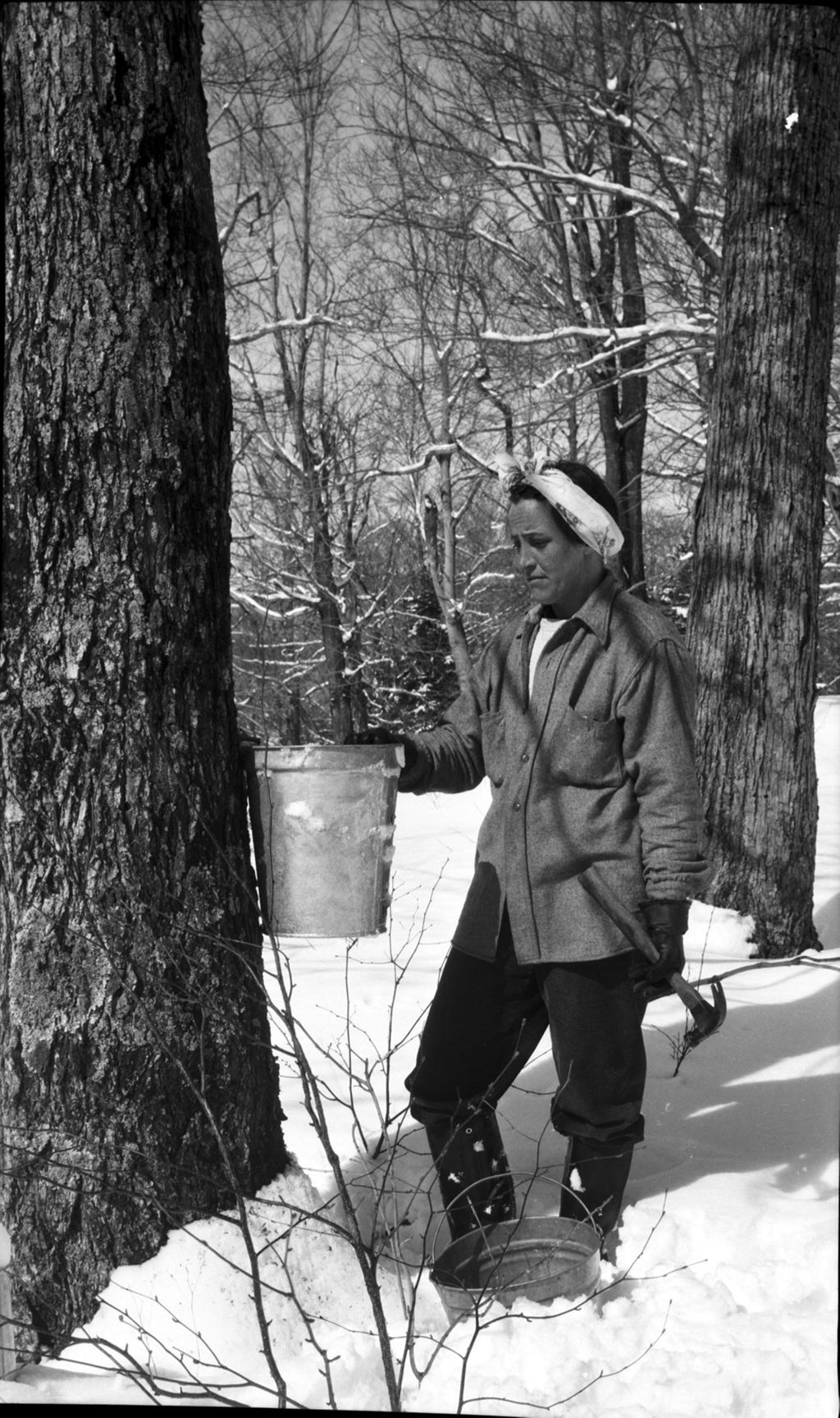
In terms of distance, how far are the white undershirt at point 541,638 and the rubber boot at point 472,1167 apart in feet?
3.23

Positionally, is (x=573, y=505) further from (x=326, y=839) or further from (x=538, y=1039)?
(x=538, y=1039)

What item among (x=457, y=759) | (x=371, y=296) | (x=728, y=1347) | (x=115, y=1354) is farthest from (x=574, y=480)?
(x=371, y=296)

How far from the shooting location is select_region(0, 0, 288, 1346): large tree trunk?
84.6 inches

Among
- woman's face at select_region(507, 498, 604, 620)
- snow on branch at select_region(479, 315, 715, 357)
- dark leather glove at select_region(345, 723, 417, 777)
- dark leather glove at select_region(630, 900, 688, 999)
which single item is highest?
snow on branch at select_region(479, 315, 715, 357)

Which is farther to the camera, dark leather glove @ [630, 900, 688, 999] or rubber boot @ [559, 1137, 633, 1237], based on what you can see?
rubber boot @ [559, 1137, 633, 1237]

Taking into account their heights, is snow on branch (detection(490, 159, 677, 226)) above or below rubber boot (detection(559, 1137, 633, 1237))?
above

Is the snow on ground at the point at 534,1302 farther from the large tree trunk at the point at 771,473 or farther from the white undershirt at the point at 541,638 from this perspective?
the large tree trunk at the point at 771,473

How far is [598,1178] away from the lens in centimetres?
257

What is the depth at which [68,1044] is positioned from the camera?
2.18m

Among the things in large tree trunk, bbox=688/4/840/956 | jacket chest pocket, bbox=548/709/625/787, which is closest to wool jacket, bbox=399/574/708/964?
jacket chest pocket, bbox=548/709/625/787

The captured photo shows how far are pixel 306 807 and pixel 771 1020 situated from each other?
2357 mm

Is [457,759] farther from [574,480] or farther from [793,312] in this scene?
[793,312]

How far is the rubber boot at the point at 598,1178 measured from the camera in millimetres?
2566

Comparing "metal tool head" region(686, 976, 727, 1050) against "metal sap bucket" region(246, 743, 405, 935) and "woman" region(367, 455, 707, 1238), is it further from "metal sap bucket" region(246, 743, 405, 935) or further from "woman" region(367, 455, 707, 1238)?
"metal sap bucket" region(246, 743, 405, 935)
